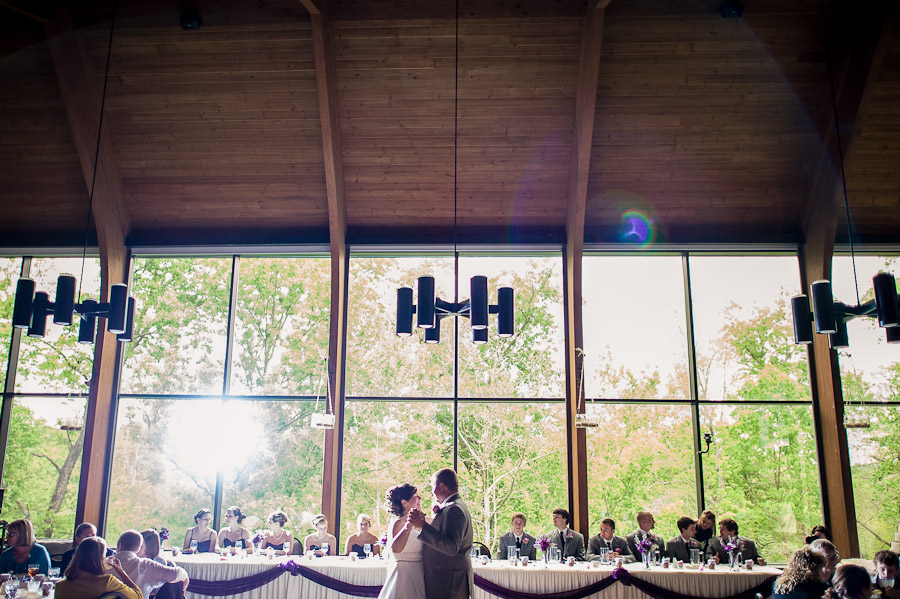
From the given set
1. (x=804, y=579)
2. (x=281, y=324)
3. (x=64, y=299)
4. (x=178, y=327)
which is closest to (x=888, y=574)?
(x=804, y=579)

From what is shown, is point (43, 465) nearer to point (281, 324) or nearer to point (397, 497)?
point (281, 324)

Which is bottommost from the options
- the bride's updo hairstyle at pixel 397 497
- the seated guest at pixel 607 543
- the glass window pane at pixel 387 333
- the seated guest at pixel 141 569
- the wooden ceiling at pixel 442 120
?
the seated guest at pixel 607 543

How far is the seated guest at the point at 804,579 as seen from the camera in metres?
3.77

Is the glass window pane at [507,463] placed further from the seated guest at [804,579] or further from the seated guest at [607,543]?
the seated guest at [804,579]

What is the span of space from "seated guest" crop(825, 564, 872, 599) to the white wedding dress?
2.25 meters

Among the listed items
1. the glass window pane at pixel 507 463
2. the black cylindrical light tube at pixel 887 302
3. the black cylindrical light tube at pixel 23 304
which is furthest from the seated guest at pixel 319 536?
the black cylindrical light tube at pixel 887 302

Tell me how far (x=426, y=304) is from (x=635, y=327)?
14.6ft

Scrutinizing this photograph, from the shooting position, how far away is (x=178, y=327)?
8688 mm

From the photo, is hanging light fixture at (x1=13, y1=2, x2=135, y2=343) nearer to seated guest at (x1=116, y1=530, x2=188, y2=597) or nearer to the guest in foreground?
seated guest at (x1=116, y1=530, x2=188, y2=597)

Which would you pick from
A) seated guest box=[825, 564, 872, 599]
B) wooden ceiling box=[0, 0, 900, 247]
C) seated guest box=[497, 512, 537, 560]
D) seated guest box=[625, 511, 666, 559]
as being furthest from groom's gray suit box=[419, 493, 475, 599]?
wooden ceiling box=[0, 0, 900, 247]

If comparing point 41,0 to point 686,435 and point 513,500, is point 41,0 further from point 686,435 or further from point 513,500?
point 686,435

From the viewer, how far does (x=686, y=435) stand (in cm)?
802

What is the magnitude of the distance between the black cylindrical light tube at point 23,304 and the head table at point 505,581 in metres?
2.61

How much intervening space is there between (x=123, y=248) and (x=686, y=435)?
7323mm
